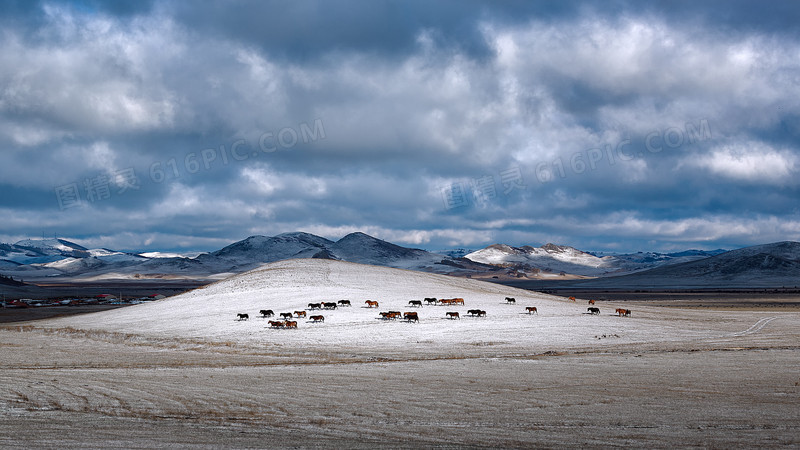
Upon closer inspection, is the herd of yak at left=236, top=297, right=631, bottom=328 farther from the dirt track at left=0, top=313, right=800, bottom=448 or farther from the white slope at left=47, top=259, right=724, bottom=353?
the dirt track at left=0, top=313, right=800, bottom=448

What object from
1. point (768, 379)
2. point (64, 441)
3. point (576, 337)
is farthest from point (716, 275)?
point (64, 441)

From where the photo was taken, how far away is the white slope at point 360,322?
1262 inches

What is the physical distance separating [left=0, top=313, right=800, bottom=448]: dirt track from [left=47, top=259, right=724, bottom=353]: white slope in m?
5.24

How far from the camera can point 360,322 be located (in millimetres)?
38969

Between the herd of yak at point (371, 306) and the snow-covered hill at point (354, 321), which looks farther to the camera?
the herd of yak at point (371, 306)

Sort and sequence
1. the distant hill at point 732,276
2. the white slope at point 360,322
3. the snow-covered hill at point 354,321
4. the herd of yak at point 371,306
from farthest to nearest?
the distant hill at point 732,276 < the herd of yak at point 371,306 < the snow-covered hill at point 354,321 < the white slope at point 360,322

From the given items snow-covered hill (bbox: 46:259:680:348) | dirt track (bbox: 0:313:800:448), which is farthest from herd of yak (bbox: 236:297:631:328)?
dirt track (bbox: 0:313:800:448)

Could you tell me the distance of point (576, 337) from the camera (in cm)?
3316

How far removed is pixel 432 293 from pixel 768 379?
41634mm

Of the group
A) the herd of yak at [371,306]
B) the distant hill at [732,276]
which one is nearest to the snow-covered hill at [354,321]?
the herd of yak at [371,306]

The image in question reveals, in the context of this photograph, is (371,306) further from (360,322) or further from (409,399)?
(409,399)

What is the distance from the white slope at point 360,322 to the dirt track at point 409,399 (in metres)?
5.24

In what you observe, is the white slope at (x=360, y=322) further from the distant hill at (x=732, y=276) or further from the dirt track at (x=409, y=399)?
the distant hill at (x=732, y=276)

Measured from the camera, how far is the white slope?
3206cm
